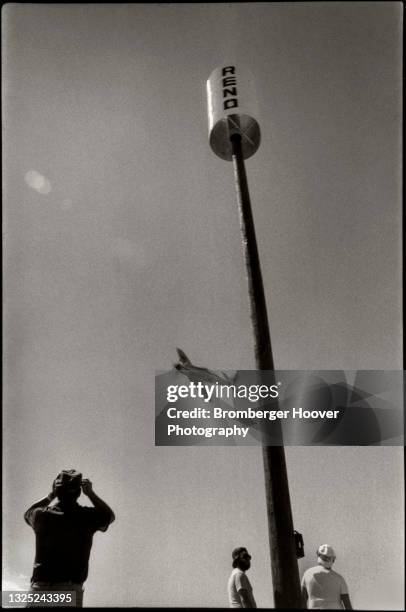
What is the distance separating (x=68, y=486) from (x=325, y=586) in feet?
7.50

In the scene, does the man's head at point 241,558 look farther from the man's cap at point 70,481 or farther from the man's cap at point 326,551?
the man's cap at point 70,481

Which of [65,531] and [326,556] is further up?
[65,531]

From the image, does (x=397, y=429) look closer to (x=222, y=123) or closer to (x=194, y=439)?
(x=194, y=439)

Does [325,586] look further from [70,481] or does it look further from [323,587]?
[70,481]

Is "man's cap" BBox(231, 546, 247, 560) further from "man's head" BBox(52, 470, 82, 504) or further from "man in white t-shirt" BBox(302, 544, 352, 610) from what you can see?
"man's head" BBox(52, 470, 82, 504)

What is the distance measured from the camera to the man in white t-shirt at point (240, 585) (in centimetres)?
384

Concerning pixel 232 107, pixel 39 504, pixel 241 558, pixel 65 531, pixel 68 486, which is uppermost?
pixel 232 107

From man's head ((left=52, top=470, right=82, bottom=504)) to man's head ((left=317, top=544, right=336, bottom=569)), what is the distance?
7.11 feet

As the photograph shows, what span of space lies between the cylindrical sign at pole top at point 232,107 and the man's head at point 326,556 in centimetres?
440

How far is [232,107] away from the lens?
638 centimetres

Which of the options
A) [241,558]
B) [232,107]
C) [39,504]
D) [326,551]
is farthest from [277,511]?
[232,107]

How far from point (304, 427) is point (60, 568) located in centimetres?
180

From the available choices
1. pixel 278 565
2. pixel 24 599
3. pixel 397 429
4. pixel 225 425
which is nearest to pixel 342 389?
pixel 397 429

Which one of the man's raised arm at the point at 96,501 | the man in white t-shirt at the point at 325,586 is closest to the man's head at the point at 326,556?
the man in white t-shirt at the point at 325,586
